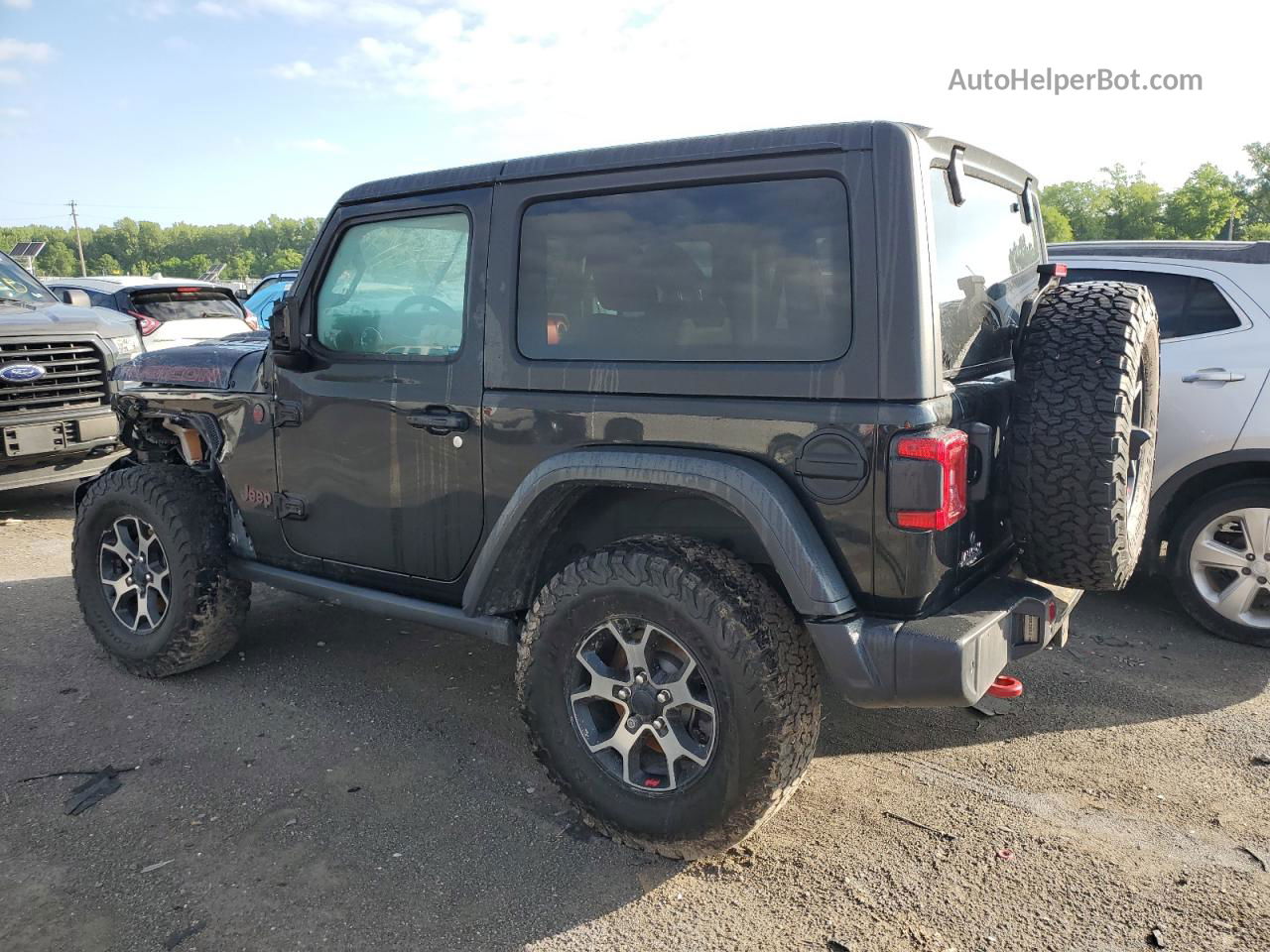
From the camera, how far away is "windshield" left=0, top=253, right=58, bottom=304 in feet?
24.4

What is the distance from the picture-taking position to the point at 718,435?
Answer: 2.63 metres

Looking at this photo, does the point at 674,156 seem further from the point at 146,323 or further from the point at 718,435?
the point at 146,323

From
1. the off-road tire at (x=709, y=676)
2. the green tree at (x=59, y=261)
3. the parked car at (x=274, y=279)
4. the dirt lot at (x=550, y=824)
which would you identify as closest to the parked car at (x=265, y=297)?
the parked car at (x=274, y=279)

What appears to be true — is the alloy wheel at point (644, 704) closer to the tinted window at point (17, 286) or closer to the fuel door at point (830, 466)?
the fuel door at point (830, 466)

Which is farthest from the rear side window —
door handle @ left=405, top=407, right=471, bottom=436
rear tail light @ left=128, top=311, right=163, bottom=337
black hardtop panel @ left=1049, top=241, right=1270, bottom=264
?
rear tail light @ left=128, top=311, right=163, bottom=337

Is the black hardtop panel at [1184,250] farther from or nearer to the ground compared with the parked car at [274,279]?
nearer to the ground

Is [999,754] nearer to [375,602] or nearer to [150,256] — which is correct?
[375,602]

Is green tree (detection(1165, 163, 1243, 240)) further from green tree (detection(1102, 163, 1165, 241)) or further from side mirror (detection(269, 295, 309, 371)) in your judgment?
side mirror (detection(269, 295, 309, 371))

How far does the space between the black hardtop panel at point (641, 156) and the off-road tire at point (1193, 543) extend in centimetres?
288

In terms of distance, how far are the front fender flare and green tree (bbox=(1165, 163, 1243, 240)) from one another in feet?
158

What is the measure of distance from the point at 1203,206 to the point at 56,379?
49129 millimetres

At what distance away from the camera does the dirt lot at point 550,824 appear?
250 cm

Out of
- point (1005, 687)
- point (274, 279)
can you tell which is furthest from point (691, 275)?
point (274, 279)

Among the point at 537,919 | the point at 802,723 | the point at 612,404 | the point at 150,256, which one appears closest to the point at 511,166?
the point at 612,404
